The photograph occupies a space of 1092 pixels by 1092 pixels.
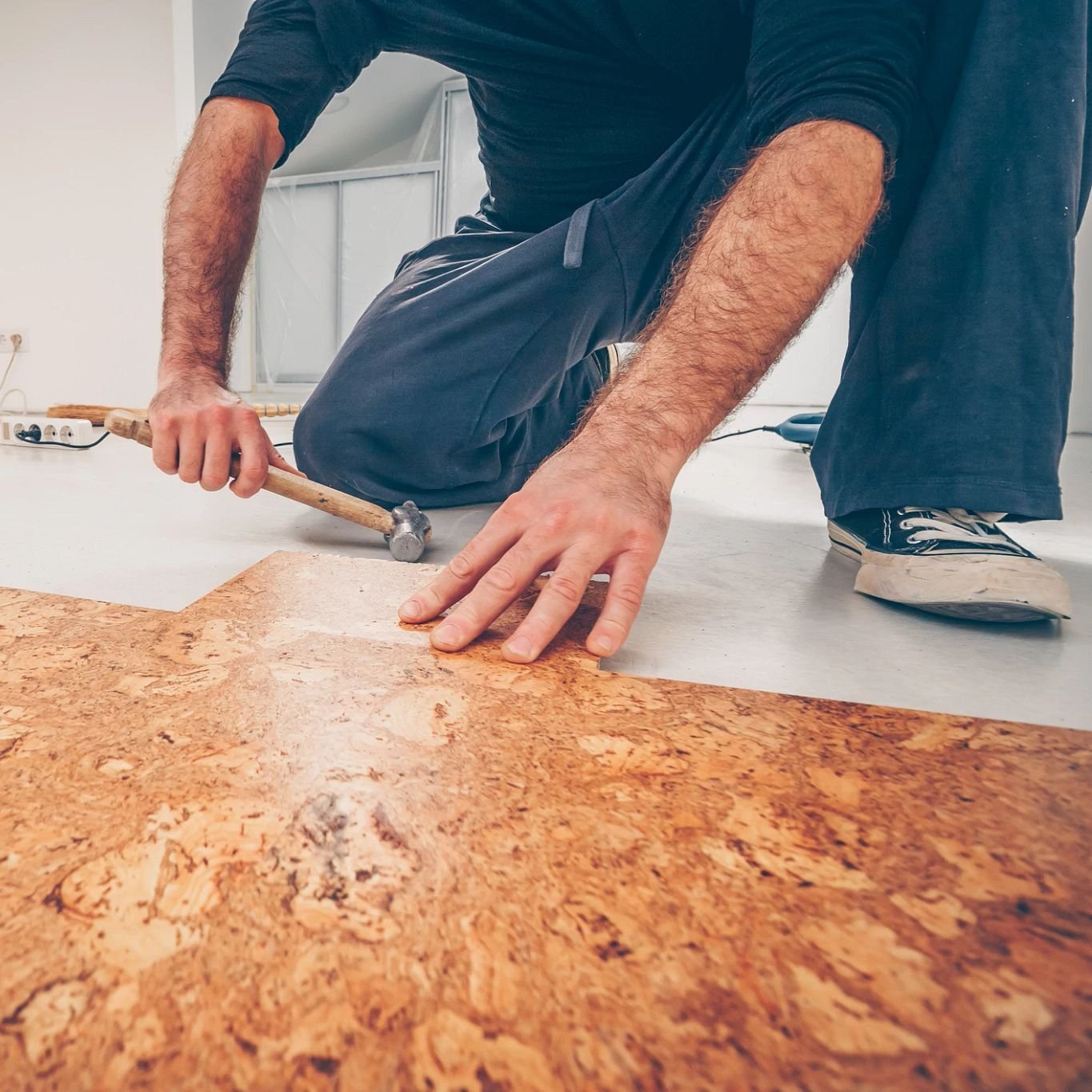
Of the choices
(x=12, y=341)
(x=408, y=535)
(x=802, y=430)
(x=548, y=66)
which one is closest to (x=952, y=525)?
(x=408, y=535)

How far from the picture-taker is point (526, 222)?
1.61m

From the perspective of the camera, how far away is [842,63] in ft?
2.86

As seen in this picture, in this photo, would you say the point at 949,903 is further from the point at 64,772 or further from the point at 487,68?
the point at 487,68

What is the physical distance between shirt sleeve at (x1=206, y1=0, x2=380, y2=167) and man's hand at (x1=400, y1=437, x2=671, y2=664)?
989 mm

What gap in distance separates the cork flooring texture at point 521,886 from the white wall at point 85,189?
3753mm

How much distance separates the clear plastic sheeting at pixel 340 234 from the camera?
13.3ft

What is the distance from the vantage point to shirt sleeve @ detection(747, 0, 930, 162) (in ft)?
2.85

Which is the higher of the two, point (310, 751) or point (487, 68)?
point (487, 68)

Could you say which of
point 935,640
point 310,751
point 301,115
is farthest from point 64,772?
point 301,115

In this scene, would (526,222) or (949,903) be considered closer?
(949,903)

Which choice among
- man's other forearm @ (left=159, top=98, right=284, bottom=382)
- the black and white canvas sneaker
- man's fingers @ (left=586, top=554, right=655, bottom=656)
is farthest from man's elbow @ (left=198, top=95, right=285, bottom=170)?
the black and white canvas sneaker

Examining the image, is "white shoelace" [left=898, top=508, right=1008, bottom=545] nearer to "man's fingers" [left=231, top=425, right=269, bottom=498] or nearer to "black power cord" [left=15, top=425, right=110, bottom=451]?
"man's fingers" [left=231, top=425, right=269, bottom=498]

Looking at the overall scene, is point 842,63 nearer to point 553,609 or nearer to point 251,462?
point 553,609

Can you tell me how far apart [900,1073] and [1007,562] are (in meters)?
0.78
